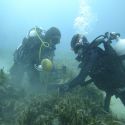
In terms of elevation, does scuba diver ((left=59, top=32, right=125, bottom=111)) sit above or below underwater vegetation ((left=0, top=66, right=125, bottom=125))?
above

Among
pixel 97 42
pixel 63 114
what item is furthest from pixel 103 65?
pixel 63 114

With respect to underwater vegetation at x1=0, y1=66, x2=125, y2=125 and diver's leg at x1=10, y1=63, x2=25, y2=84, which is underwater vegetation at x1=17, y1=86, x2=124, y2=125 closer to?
underwater vegetation at x1=0, y1=66, x2=125, y2=125

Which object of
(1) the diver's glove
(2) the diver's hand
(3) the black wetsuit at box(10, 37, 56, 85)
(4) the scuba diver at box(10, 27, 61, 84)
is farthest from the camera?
(3) the black wetsuit at box(10, 37, 56, 85)

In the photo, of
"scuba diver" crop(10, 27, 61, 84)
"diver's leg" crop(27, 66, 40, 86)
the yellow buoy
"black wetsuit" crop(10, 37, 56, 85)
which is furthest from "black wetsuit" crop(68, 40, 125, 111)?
"diver's leg" crop(27, 66, 40, 86)

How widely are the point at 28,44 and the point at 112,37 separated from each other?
346cm

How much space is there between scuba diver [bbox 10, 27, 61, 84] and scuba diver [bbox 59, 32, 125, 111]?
1.98 metres

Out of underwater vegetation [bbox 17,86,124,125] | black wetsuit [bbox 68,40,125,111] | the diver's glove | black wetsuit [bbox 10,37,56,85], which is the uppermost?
black wetsuit [bbox 10,37,56,85]

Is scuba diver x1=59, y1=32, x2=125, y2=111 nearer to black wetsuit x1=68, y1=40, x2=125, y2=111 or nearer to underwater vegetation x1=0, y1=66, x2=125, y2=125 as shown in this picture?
black wetsuit x1=68, y1=40, x2=125, y2=111

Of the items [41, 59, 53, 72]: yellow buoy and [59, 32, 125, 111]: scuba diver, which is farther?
[41, 59, 53, 72]: yellow buoy

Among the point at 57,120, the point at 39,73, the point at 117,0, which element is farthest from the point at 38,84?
the point at 117,0

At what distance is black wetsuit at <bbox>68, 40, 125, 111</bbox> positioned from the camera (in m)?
7.47

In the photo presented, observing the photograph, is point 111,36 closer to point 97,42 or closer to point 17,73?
point 97,42

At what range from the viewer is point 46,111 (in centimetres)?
729

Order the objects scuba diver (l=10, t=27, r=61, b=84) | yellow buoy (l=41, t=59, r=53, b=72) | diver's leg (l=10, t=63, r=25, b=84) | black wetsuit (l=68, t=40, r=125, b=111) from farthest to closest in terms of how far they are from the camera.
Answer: diver's leg (l=10, t=63, r=25, b=84), scuba diver (l=10, t=27, r=61, b=84), yellow buoy (l=41, t=59, r=53, b=72), black wetsuit (l=68, t=40, r=125, b=111)
